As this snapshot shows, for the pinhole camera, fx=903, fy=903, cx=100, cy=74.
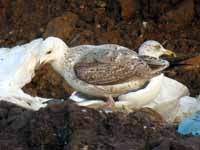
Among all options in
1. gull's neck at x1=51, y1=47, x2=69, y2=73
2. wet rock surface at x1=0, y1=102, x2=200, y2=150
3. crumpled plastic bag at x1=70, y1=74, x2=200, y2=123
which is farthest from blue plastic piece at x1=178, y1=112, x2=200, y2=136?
gull's neck at x1=51, y1=47, x2=69, y2=73

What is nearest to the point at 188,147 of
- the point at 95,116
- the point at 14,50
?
the point at 95,116

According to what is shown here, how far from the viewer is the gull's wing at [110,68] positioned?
25.2ft

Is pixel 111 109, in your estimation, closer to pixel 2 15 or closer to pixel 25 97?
pixel 25 97

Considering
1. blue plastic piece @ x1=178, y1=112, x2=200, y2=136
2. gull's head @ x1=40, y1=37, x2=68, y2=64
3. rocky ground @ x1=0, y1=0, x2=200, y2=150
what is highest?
gull's head @ x1=40, y1=37, x2=68, y2=64

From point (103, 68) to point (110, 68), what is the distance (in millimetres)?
60

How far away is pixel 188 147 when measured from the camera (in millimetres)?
5918

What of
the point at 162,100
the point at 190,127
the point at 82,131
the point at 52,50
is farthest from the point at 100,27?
the point at 82,131

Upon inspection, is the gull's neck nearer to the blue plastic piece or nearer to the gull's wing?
the gull's wing

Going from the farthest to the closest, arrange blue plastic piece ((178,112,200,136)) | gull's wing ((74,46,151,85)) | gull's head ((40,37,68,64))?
gull's head ((40,37,68,64))
gull's wing ((74,46,151,85))
blue plastic piece ((178,112,200,136))

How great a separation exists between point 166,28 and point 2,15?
2.02 metres

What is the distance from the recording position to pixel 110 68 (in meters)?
7.70

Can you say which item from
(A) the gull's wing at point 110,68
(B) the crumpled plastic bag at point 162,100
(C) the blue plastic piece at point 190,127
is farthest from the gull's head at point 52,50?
(C) the blue plastic piece at point 190,127

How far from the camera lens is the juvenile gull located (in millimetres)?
7676

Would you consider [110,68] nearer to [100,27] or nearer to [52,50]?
[52,50]
